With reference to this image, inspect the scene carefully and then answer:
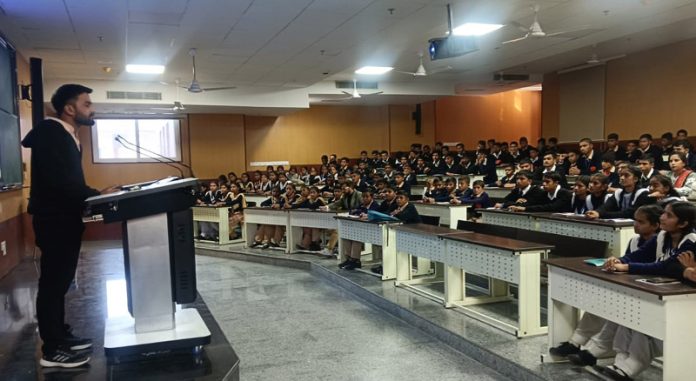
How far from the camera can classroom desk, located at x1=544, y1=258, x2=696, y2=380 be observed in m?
2.25

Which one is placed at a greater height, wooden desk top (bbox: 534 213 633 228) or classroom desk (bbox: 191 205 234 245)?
wooden desk top (bbox: 534 213 633 228)

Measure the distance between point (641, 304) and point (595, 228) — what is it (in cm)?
210

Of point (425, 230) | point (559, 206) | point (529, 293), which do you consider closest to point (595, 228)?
point (559, 206)

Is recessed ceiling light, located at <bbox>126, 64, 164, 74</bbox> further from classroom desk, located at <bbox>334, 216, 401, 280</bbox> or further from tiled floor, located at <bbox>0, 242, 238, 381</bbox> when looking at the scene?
classroom desk, located at <bbox>334, 216, 401, 280</bbox>

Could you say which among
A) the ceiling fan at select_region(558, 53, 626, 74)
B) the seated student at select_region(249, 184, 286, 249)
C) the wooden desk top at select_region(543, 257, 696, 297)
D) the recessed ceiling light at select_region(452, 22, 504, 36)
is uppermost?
the ceiling fan at select_region(558, 53, 626, 74)

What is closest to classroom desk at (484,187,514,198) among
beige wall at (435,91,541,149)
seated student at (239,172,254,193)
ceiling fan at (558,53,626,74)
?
ceiling fan at (558,53,626,74)

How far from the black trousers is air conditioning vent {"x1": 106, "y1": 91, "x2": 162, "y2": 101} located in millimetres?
8378

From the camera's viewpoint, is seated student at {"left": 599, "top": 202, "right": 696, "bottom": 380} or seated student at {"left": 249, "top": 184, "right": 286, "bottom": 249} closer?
seated student at {"left": 599, "top": 202, "right": 696, "bottom": 380}

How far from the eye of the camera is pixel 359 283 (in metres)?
5.29

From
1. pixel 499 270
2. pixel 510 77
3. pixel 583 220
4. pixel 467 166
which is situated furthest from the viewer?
pixel 510 77

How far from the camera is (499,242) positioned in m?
3.73

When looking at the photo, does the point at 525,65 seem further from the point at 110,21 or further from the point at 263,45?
the point at 110,21

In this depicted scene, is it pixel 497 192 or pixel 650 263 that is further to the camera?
pixel 497 192

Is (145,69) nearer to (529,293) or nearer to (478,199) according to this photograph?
(478,199)
